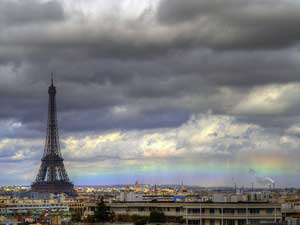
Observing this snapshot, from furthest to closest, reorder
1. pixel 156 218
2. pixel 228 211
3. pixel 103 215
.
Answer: pixel 103 215, pixel 156 218, pixel 228 211

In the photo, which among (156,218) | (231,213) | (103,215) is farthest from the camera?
(103,215)

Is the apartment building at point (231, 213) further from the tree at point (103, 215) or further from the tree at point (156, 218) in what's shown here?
the tree at point (103, 215)

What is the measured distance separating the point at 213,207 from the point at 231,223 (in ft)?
11.4

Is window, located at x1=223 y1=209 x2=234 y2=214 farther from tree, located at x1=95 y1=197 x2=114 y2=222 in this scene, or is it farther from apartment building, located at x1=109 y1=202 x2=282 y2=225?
tree, located at x1=95 y1=197 x2=114 y2=222

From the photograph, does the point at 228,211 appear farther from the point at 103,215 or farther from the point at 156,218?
the point at 103,215

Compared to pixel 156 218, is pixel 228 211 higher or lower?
higher

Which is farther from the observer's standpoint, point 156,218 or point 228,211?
point 156,218

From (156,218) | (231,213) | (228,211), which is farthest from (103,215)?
(231,213)

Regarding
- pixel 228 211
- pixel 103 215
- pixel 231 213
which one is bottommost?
pixel 103 215

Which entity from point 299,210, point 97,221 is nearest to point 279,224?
point 97,221

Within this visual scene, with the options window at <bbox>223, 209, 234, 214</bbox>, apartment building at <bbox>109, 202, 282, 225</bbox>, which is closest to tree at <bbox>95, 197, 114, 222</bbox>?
apartment building at <bbox>109, 202, 282, 225</bbox>

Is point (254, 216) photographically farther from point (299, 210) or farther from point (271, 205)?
point (299, 210)

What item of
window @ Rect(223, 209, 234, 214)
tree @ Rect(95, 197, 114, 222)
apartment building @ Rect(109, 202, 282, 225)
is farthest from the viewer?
tree @ Rect(95, 197, 114, 222)

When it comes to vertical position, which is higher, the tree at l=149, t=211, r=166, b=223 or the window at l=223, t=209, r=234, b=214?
the window at l=223, t=209, r=234, b=214
